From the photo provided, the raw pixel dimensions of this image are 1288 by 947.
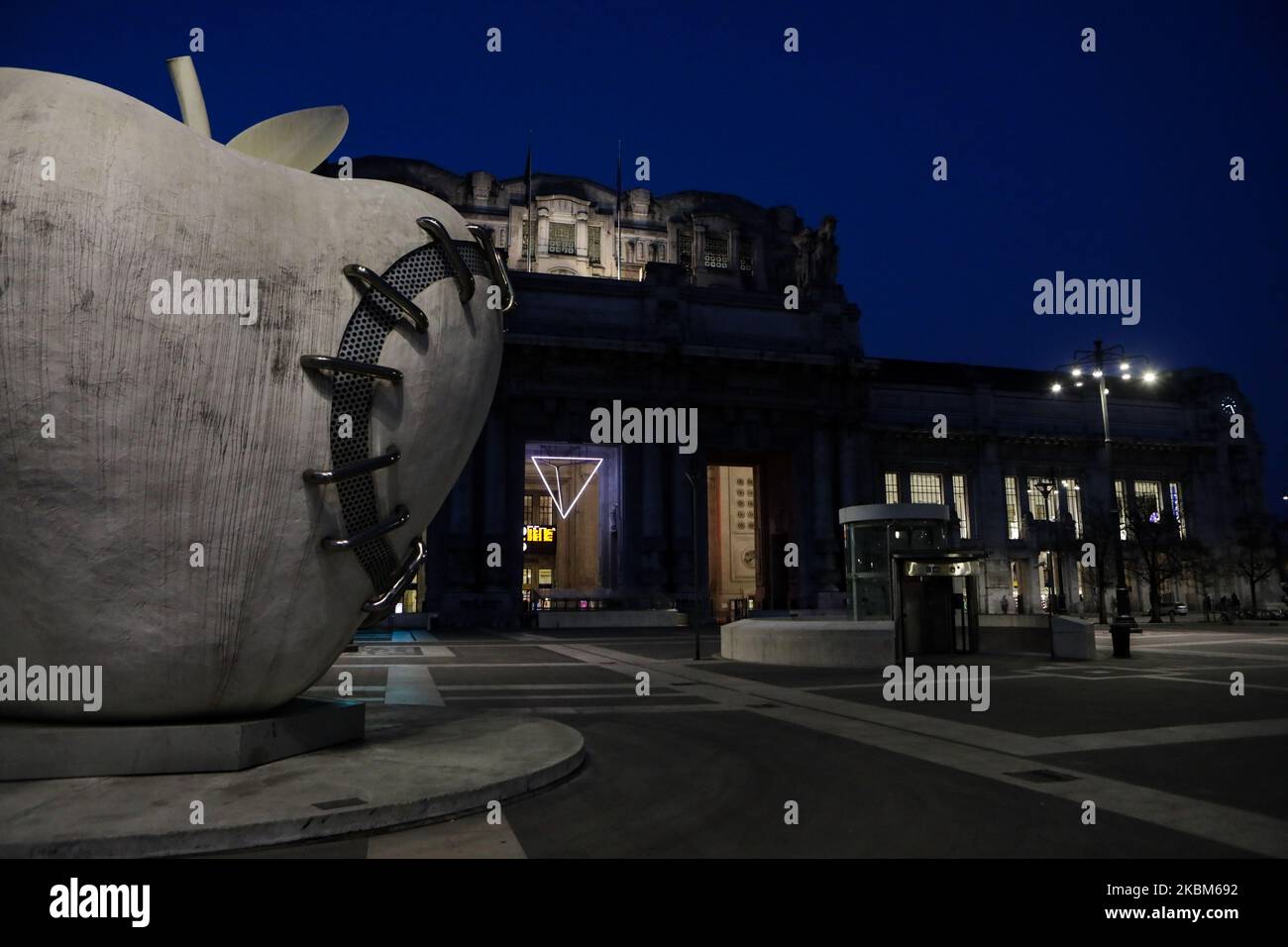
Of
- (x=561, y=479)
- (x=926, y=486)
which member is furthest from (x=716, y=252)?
(x=926, y=486)

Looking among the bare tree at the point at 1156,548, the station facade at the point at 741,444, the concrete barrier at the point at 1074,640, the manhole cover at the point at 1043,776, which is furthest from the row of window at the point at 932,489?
the manhole cover at the point at 1043,776

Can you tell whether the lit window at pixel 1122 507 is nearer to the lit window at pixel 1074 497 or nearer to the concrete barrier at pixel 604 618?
the lit window at pixel 1074 497

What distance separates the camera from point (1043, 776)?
7.84 metres

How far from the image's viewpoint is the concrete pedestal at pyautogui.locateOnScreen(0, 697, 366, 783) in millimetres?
6617

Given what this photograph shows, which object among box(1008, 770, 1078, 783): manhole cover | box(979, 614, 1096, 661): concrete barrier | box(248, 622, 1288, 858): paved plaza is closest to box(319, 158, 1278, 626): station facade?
box(979, 614, 1096, 661): concrete barrier

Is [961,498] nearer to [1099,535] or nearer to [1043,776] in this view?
[1099,535]

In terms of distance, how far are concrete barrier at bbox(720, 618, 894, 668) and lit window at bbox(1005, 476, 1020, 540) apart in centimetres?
5073

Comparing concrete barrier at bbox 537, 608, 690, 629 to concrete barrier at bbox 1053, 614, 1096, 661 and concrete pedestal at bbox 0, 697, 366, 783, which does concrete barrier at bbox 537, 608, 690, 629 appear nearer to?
concrete barrier at bbox 1053, 614, 1096, 661

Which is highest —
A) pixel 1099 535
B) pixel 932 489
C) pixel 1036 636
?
pixel 932 489

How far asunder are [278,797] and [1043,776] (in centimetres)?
675

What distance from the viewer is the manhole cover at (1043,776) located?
7.67 metres

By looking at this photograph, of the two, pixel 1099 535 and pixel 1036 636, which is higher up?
pixel 1099 535

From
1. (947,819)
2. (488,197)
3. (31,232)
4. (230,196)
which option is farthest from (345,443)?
(488,197)

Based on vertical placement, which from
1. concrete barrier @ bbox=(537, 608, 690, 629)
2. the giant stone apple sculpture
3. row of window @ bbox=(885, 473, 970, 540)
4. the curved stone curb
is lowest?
concrete barrier @ bbox=(537, 608, 690, 629)
